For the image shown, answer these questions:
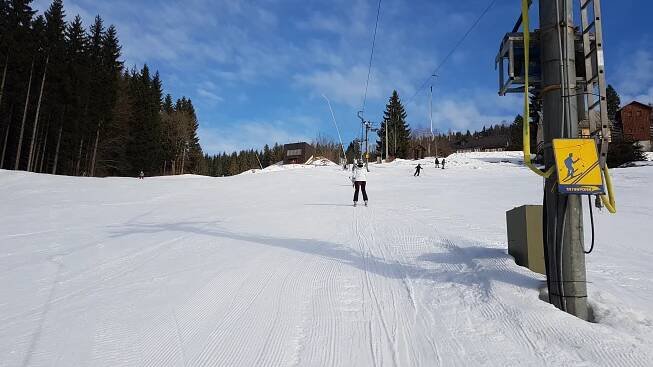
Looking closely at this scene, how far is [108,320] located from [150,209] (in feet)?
40.0

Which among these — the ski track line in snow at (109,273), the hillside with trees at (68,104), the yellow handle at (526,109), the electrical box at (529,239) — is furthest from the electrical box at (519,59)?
the hillside with trees at (68,104)

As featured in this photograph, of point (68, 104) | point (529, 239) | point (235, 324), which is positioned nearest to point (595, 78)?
point (529, 239)

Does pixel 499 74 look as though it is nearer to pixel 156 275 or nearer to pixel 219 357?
pixel 219 357

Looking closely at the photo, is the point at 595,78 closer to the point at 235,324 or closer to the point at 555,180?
the point at 555,180

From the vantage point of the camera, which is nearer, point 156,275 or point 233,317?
point 233,317

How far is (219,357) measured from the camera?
2.97 m

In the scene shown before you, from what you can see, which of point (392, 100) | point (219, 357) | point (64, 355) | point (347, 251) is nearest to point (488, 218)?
point (347, 251)

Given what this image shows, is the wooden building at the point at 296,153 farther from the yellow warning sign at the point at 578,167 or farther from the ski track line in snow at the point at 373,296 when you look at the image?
the yellow warning sign at the point at 578,167

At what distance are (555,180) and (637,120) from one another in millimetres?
77488

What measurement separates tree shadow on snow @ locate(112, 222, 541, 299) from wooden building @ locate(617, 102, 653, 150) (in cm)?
7275

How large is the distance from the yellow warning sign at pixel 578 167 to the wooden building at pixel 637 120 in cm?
7421

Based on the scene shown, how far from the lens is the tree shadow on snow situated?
14.4ft

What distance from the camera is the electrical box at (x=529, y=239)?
14.8 feet

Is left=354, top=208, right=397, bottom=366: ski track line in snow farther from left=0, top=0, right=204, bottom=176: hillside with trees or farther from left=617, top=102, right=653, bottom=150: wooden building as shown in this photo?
left=617, top=102, right=653, bottom=150: wooden building
